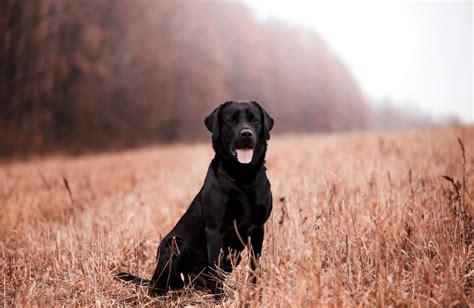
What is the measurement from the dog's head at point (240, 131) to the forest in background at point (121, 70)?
12.2m

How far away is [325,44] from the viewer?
34.2 meters

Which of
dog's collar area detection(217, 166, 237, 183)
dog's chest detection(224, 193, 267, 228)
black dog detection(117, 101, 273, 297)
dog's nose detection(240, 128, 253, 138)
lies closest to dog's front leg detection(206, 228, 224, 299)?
black dog detection(117, 101, 273, 297)

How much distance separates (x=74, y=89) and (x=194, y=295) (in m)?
14.7

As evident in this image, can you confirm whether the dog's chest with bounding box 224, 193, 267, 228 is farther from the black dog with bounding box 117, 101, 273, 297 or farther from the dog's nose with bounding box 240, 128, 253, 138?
the dog's nose with bounding box 240, 128, 253, 138

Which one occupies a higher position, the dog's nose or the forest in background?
the forest in background

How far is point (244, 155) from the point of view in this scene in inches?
108

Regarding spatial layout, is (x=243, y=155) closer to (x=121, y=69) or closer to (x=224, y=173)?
(x=224, y=173)

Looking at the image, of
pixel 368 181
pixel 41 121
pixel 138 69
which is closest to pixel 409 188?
pixel 368 181

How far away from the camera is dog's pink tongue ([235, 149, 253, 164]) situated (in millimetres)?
2731

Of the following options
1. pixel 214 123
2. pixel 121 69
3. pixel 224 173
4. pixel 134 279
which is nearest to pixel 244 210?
pixel 224 173

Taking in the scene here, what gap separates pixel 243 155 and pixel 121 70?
1650cm

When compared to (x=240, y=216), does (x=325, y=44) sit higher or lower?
higher

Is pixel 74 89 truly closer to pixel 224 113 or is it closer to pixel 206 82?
pixel 206 82

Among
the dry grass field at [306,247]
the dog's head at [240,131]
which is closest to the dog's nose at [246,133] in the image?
the dog's head at [240,131]
